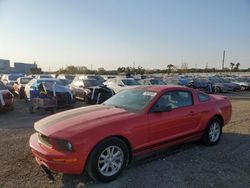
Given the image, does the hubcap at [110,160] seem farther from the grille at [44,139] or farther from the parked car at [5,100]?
the parked car at [5,100]

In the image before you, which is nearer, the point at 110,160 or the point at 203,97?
the point at 110,160

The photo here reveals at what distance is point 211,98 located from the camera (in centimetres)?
669

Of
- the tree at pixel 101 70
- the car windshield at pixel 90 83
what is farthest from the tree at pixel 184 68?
the car windshield at pixel 90 83

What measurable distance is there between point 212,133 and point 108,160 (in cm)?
312

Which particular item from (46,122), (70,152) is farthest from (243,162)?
(46,122)

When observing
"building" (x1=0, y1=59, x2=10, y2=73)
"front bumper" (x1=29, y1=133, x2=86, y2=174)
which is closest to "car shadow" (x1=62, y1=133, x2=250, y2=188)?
"front bumper" (x1=29, y1=133, x2=86, y2=174)

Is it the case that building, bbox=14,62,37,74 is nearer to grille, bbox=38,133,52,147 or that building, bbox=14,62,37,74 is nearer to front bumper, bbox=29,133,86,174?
grille, bbox=38,133,52,147

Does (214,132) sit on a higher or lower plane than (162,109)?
lower

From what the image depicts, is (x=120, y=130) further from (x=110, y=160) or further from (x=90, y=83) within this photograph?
(x=90, y=83)

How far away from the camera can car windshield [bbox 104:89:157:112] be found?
17.0ft

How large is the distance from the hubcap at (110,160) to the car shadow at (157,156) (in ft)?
0.60

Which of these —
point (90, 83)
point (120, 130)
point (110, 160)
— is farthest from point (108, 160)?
point (90, 83)

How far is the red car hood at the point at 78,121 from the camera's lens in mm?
4246

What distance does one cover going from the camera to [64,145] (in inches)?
161
